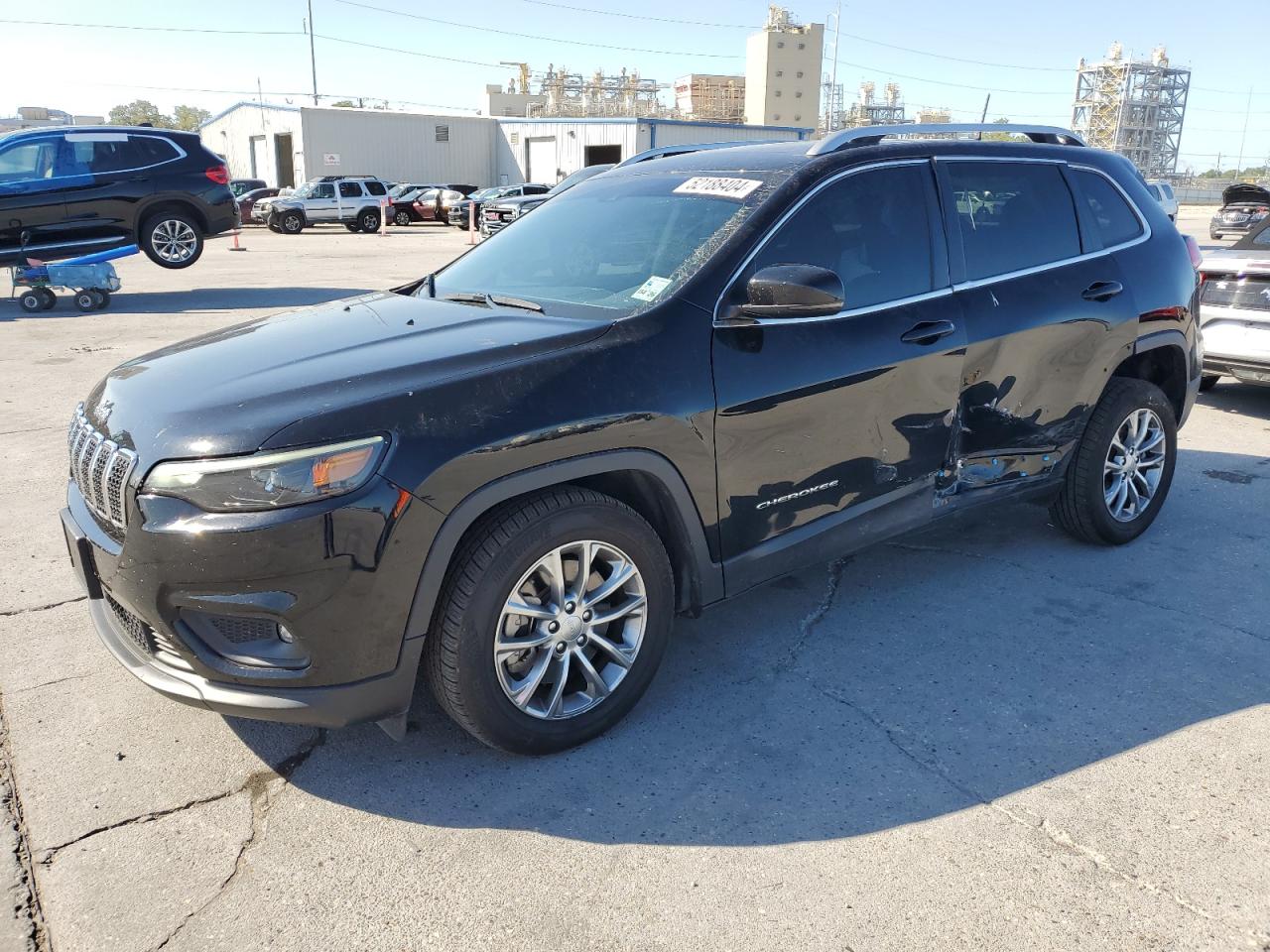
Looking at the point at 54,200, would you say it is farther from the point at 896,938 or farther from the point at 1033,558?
the point at 896,938

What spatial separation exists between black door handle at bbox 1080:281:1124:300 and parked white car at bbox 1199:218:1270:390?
295cm

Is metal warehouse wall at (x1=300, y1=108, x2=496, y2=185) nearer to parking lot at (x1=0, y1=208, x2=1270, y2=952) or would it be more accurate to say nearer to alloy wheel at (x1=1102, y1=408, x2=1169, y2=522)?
parking lot at (x1=0, y1=208, x2=1270, y2=952)

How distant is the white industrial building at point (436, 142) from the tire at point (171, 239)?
2904 centimetres

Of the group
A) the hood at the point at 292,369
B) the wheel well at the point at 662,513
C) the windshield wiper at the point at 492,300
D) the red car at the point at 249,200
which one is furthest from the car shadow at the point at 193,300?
the red car at the point at 249,200

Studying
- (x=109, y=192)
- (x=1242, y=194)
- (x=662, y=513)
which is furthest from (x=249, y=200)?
(x=662, y=513)

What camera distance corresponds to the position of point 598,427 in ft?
9.16

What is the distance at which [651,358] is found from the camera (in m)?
2.93

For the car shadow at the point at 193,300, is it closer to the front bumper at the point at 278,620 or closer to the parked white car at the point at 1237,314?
the parked white car at the point at 1237,314

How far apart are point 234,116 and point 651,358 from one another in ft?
188

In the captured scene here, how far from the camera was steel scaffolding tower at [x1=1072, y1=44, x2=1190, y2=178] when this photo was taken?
4350 inches

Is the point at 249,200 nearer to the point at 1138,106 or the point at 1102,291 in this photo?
the point at 1102,291

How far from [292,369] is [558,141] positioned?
46011 millimetres

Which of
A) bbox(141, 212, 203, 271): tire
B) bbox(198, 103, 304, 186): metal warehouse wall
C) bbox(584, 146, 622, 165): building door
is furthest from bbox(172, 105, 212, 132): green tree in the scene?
bbox(141, 212, 203, 271): tire

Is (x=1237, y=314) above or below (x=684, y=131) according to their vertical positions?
below
